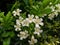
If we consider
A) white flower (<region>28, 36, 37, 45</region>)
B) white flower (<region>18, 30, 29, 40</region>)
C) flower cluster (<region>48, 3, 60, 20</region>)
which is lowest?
white flower (<region>28, 36, 37, 45</region>)

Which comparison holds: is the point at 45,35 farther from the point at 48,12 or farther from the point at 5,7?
the point at 5,7

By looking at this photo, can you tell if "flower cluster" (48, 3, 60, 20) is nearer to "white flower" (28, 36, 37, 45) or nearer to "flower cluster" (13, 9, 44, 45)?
"flower cluster" (13, 9, 44, 45)

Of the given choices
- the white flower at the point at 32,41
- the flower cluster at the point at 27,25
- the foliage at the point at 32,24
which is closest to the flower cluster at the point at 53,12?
the foliage at the point at 32,24

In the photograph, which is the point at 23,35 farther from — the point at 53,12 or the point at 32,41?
the point at 53,12

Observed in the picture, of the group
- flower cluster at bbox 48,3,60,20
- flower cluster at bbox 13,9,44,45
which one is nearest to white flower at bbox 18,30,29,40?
flower cluster at bbox 13,9,44,45

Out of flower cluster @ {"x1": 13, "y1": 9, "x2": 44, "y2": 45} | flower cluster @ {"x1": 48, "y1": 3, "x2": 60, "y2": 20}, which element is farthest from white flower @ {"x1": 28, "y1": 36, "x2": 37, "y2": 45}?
flower cluster @ {"x1": 48, "y1": 3, "x2": 60, "y2": 20}

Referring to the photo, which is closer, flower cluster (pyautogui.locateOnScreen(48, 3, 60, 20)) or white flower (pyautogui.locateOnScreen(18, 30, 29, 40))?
white flower (pyautogui.locateOnScreen(18, 30, 29, 40))

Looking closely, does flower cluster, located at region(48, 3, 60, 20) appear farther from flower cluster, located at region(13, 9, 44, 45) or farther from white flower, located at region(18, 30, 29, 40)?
white flower, located at region(18, 30, 29, 40)

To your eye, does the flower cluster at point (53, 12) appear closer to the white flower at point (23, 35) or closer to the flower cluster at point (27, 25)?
the flower cluster at point (27, 25)

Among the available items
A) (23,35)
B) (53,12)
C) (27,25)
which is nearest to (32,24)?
(27,25)

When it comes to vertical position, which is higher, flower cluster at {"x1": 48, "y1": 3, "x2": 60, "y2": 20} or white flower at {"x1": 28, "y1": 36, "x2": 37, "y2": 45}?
flower cluster at {"x1": 48, "y1": 3, "x2": 60, "y2": 20}

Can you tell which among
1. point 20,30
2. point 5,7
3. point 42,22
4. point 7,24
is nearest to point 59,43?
point 42,22
